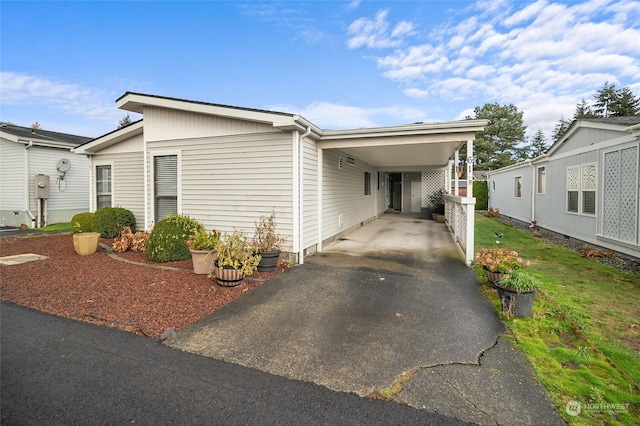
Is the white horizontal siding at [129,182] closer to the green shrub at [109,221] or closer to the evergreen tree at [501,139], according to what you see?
the green shrub at [109,221]

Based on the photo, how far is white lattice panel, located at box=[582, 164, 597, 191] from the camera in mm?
7738

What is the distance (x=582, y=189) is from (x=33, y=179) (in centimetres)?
1891

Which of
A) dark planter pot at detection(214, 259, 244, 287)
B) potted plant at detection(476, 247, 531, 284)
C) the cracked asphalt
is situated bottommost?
the cracked asphalt

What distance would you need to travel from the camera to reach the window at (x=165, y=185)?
24.3 ft

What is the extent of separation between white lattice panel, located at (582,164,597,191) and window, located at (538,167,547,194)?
3.05m

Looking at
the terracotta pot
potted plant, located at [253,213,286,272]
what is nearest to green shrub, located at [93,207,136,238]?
the terracotta pot

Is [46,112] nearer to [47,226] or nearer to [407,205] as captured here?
[47,226]

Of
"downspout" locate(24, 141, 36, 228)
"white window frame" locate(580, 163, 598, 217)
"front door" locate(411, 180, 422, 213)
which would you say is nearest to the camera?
"white window frame" locate(580, 163, 598, 217)

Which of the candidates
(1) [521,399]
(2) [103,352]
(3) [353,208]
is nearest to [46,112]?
(3) [353,208]

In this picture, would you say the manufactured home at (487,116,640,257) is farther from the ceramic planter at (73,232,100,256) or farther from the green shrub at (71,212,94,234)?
the green shrub at (71,212,94,234)

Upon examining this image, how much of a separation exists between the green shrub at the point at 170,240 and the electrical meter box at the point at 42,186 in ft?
29.9

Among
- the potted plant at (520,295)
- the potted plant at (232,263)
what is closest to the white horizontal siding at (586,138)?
the potted plant at (520,295)

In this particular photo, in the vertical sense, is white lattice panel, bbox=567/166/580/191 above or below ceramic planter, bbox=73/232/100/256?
above

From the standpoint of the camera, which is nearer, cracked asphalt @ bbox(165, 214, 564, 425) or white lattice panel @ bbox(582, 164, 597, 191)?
cracked asphalt @ bbox(165, 214, 564, 425)
